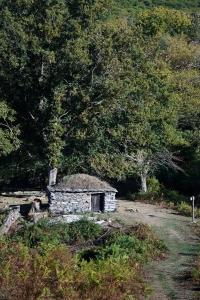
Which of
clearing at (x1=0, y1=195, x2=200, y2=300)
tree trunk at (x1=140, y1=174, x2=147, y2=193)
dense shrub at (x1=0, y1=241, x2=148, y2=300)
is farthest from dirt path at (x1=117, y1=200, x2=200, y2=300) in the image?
tree trunk at (x1=140, y1=174, x2=147, y2=193)

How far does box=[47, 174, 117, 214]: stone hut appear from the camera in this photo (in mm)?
36312

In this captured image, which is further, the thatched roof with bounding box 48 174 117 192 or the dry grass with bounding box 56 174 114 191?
the dry grass with bounding box 56 174 114 191

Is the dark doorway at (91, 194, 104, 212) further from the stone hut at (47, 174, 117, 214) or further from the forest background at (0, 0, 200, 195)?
the forest background at (0, 0, 200, 195)

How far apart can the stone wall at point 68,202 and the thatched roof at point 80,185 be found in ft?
1.08

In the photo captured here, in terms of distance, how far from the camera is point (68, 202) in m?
36.4

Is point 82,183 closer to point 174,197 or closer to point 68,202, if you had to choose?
point 68,202

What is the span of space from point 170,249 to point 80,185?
985 cm

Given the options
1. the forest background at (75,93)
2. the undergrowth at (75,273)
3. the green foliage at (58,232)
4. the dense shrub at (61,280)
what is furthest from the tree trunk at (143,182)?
the dense shrub at (61,280)

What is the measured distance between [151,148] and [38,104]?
978 centimetres

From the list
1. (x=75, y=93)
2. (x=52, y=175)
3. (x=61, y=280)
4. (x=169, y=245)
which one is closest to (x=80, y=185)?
(x=52, y=175)

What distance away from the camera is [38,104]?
134 ft

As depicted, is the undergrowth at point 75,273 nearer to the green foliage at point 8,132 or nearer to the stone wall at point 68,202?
the stone wall at point 68,202

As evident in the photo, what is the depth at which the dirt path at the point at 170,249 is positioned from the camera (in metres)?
22.2

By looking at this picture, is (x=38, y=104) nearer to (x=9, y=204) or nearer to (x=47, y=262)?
(x=9, y=204)
